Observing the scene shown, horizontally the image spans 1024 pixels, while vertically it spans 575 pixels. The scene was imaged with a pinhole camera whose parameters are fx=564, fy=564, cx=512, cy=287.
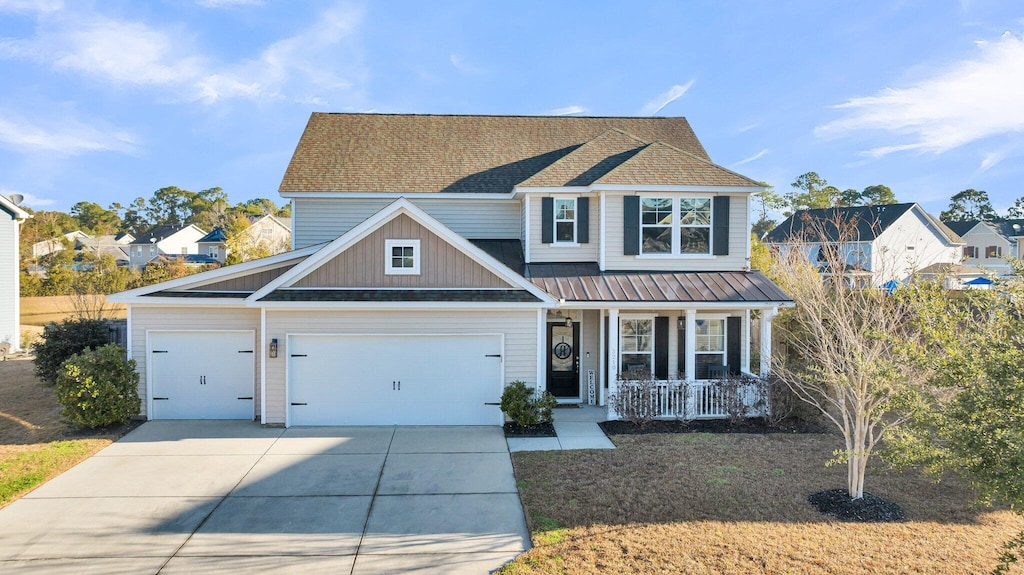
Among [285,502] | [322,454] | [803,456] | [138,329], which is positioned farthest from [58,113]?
[803,456]

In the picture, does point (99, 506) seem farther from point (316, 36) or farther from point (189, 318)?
point (316, 36)

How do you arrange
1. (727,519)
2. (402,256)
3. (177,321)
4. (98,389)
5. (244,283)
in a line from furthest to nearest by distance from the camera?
(244,283) < (402,256) < (177,321) < (98,389) < (727,519)

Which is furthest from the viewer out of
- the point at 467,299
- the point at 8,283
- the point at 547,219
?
the point at 8,283

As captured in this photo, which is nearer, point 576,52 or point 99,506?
point 99,506

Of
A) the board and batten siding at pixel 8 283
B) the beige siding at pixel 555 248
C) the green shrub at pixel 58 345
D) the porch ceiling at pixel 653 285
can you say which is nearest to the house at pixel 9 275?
the board and batten siding at pixel 8 283

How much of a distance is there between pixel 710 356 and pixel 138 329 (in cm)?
1256

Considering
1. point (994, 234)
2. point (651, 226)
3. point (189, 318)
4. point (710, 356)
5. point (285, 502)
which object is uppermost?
point (994, 234)

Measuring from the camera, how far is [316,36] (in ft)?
53.9

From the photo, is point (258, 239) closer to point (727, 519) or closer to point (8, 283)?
point (8, 283)

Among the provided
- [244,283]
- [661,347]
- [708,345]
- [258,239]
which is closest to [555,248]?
[661,347]

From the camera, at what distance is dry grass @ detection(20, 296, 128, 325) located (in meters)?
29.4

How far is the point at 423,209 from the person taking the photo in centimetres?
1534

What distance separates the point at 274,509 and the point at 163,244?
6598cm

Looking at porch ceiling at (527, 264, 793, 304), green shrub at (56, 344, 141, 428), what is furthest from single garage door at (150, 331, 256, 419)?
porch ceiling at (527, 264, 793, 304)
